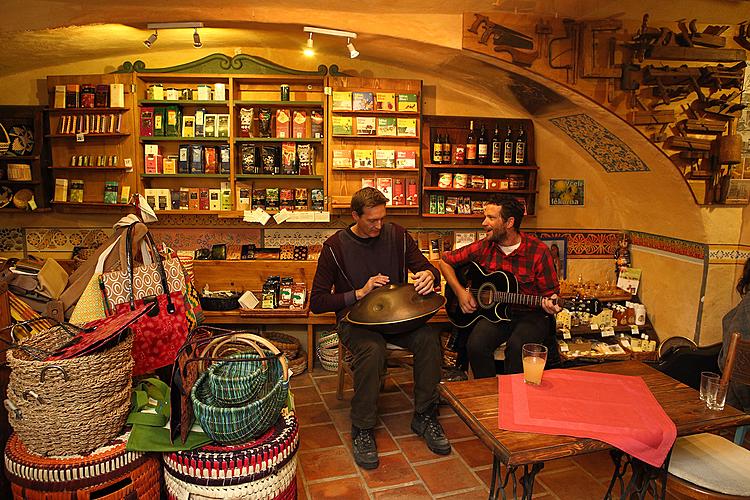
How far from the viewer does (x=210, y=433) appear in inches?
76.4

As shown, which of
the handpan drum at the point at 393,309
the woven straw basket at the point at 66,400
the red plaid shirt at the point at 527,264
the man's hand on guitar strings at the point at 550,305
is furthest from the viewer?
the red plaid shirt at the point at 527,264

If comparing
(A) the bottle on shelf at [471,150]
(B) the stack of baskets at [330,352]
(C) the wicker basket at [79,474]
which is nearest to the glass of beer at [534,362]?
(C) the wicker basket at [79,474]

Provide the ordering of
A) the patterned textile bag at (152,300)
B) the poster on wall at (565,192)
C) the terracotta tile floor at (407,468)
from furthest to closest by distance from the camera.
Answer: the poster on wall at (565,192)
the terracotta tile floor at (407,468)
the patterned textile bag at (152,300)

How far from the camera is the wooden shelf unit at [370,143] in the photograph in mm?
4480

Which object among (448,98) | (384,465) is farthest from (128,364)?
(448,98)

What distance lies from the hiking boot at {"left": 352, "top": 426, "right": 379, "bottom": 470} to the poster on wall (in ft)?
9.80

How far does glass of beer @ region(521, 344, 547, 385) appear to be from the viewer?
6.73 ft

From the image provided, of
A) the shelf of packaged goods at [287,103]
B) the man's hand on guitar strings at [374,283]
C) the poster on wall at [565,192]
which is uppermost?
the shelf of packaged goods at [287,103]

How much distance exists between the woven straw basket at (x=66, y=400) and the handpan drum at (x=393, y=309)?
1.27 m

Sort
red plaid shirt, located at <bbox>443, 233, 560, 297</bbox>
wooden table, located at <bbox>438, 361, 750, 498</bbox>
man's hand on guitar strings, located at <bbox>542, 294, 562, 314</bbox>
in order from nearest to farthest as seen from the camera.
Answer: wooden table, located at <bbox>438, 361, 750, 498</bbox> → man's hand on guitar strings, located at <bbox>542, 294, 562, 314</bbox> → red plaid shirt, located at <bbox>443, 233, 560, 297</bbox>

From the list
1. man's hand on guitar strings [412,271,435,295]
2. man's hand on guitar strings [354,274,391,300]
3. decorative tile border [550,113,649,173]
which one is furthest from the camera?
decorative tile border [550,113,649,173]

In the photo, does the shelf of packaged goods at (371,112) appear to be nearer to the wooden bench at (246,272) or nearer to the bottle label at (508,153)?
the bottle label at (508,153)

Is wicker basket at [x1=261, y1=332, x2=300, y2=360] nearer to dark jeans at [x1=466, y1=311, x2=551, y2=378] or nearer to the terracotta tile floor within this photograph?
the terracotta tile floor

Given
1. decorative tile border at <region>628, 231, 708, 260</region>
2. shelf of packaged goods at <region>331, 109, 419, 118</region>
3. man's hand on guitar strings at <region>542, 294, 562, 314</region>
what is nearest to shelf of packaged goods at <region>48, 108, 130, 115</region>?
shelf of packaged goods at <region>331, 109, 419, 118</region>
